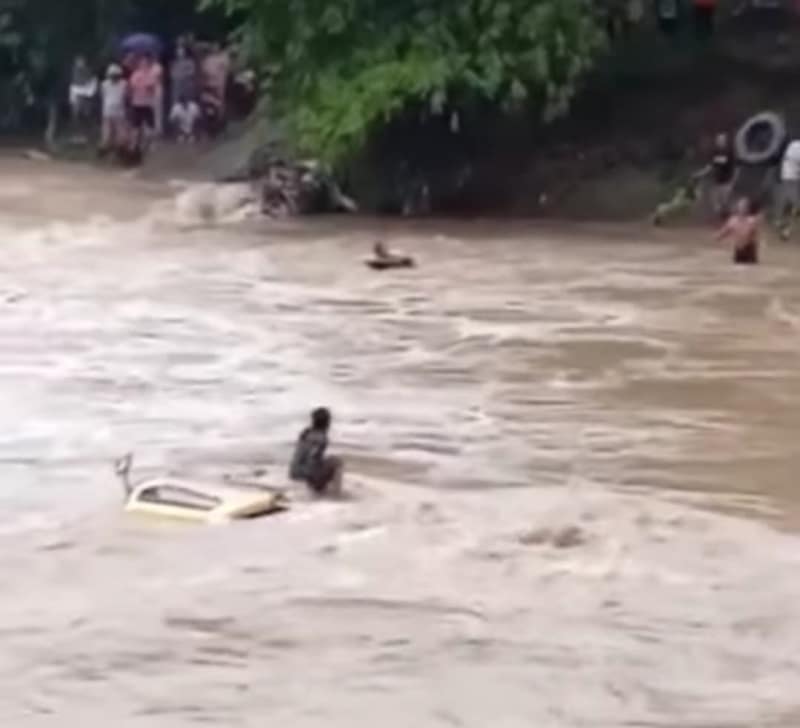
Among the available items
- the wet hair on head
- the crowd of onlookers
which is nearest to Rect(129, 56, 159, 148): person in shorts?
the crowd of onlookers

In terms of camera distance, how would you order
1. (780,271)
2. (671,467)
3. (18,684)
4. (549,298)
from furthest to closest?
1. (780,271)
2. (549,298)
3. (671,467)
4. (18,684)

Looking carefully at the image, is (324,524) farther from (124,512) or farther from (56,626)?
(56,626)

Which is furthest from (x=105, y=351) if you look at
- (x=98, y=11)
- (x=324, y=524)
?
(x=98, y=11)

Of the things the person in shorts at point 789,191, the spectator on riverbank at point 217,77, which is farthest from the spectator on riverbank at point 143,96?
the person in shorts at point 789,191

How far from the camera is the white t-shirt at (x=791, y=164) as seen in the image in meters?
24.2

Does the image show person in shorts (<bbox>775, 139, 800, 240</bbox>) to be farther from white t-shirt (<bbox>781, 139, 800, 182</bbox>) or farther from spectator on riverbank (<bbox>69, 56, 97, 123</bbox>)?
spectator on riverbank (<bbox>69, 56, 97, 123</bbox>)

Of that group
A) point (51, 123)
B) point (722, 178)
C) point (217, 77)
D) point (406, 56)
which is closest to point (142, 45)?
point (217, 77)

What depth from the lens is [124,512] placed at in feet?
38.6

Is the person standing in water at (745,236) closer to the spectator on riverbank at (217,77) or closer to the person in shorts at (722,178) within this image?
the person in shorts at (722,178)

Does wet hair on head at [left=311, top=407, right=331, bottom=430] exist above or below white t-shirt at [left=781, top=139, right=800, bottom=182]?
below

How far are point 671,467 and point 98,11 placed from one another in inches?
839

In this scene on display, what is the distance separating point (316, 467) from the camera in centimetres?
1218

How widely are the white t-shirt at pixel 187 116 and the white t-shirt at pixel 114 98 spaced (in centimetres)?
61

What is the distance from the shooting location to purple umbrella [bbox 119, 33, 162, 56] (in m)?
31.8
